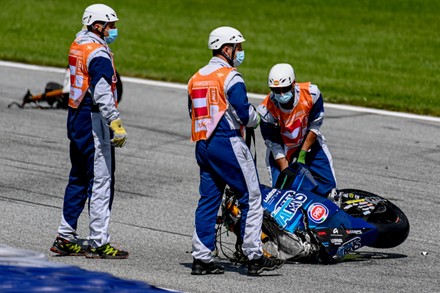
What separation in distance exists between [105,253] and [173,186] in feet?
10.5

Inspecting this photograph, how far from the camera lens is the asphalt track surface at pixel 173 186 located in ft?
30.8

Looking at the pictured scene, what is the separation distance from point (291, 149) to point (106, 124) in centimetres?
220

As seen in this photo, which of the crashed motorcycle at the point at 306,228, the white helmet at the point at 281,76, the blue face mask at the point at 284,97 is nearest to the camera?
the crashed motorcycle at the point at 306,228

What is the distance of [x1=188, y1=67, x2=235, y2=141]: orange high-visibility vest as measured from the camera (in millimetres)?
9188

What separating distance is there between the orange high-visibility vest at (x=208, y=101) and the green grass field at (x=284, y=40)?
29.4ft

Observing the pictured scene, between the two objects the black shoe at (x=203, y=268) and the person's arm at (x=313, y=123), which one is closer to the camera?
the black shoe at (x=203, y=268)

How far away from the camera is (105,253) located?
9797 millimetres

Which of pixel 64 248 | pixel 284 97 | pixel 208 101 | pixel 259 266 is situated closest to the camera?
pixel 208 101

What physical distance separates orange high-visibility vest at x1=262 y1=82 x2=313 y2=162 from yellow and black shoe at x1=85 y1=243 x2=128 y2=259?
2146 millimetres

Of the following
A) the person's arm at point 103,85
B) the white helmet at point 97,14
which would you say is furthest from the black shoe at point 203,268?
the white helmet at point 97,14

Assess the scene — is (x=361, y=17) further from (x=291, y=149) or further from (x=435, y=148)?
(x=291, y=149)

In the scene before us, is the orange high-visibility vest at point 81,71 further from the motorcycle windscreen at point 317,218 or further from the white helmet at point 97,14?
the motorcycle windscreen at point 317,218

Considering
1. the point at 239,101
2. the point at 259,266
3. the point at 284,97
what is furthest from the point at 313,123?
the point at 259,266

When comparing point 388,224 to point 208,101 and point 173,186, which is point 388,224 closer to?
point 208,101
